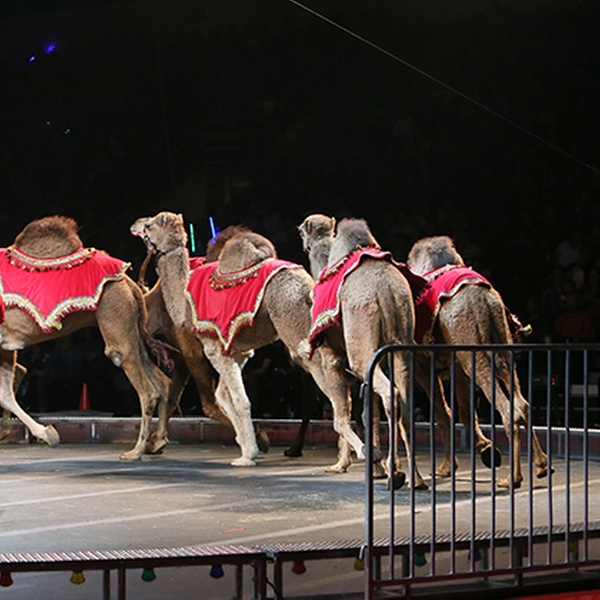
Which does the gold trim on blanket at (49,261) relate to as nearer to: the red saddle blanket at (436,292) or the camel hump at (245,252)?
the camel hump at (245,252)

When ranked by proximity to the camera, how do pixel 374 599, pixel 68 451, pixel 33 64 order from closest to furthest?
pixel 374 599 → pixel 68 451 → pixel 33 64

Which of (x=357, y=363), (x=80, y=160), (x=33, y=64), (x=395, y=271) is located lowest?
(x=357, y=363)

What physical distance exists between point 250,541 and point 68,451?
15.4 ft

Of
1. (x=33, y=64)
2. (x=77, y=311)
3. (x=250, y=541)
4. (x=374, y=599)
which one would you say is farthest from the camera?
(x=33, y=64)

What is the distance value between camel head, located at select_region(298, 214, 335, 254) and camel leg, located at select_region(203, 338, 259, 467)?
41.5 inches

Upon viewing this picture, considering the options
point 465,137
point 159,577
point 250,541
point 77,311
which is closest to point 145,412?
point 77,311

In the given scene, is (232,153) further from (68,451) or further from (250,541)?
(250,541)

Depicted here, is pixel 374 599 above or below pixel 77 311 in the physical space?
below

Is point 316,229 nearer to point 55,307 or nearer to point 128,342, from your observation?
point 128,342

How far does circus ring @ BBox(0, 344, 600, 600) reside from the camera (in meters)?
4.36

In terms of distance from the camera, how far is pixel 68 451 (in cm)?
966

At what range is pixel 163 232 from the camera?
9.18 metres

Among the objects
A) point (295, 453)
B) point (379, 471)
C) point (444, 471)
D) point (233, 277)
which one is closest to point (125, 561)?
point (379, 471)

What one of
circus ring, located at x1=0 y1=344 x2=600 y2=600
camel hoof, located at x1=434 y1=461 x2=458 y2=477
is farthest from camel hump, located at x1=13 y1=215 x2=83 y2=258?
camel hoof, located at x1=434 y1=461 x2=458 y2=477
